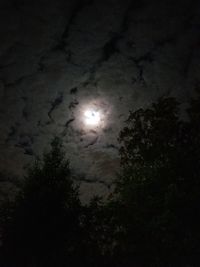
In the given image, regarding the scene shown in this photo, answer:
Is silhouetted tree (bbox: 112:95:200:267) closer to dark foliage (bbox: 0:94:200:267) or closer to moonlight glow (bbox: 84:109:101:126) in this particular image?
dark foliage (bbox: 0:94:200:267)

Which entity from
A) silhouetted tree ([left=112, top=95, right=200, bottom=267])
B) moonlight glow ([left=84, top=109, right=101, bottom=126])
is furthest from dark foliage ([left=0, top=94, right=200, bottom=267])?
moonlight glow ([left=84, top=109, right=101, bottom=126])

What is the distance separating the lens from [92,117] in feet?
31.9

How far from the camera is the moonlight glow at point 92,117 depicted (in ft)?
31.7

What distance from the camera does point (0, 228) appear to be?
21.0 feet

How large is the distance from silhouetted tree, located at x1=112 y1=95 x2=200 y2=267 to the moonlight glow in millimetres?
3321

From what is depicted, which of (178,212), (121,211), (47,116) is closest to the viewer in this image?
(178,212)

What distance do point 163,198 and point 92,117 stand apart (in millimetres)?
→ 4271

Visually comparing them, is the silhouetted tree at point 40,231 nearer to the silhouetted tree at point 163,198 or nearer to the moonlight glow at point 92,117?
the silhouetted tree at point 163,198

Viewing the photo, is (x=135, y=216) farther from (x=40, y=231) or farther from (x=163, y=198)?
(x=40, y=231)

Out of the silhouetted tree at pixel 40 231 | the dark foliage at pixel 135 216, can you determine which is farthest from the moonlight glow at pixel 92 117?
the silhouetted tree at pixel 40 231

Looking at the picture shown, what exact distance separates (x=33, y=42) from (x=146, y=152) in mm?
5565

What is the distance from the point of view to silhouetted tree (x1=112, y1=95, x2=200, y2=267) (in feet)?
18.6

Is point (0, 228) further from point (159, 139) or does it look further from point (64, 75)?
point (64, 75)

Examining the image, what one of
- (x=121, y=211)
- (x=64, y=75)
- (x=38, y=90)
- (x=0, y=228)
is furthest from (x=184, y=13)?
(x=0, y=228)
